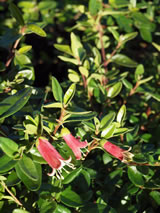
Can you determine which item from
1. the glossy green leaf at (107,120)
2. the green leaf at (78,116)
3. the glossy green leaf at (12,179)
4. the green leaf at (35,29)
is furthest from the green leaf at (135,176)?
the green leaf at (35,29)

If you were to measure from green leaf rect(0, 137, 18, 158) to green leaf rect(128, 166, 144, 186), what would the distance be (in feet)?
2.04

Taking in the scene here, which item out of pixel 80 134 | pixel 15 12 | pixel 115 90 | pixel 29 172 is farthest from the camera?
pixel 115 90

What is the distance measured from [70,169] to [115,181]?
1.14 ft

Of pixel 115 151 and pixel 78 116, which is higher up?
pixel 78 116

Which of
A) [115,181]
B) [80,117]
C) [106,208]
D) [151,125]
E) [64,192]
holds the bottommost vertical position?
[151,125]

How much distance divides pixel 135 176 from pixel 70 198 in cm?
37

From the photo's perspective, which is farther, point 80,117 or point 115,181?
point 115,181

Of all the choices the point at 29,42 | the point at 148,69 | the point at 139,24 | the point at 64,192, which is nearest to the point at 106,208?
the point at 64,192

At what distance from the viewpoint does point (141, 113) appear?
213 cm

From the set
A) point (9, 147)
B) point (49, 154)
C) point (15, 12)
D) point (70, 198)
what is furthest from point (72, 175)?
point (15, 12)

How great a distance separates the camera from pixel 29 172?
1151mm

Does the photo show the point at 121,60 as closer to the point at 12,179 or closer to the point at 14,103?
the point at 14,103

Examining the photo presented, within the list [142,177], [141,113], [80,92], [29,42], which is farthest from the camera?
[29,42]

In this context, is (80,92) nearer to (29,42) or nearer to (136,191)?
(136,191)
